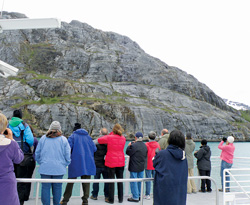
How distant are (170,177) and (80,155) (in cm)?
292

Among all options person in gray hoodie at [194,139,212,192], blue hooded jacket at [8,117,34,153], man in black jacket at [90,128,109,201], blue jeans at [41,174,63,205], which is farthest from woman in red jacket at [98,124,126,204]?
person in gray hoodie at [194,139,212,192]

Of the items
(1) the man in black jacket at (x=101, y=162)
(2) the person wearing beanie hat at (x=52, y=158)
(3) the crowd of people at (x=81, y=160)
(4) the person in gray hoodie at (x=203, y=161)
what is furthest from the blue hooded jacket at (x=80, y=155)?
(4) the person in gray hoodie at (x=203, y=161)

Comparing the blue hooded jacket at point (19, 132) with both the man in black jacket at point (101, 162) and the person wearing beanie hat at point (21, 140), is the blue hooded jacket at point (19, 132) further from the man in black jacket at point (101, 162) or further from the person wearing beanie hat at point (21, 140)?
the man in black jacket at point (101, 162)

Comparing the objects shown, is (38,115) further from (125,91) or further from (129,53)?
(129,53)

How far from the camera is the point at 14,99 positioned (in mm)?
74188

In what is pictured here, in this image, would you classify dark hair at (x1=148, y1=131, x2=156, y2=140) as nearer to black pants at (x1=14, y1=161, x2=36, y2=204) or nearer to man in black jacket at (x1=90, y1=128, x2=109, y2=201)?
man in black jacket at (x1=90, y1=128, x2=109, y2=201)

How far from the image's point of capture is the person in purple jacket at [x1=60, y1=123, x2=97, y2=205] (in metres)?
6.18

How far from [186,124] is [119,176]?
7778 centimetres

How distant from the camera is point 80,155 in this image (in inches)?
245

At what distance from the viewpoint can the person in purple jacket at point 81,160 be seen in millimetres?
6179

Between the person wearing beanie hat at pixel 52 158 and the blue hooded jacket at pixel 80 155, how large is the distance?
2.20 feet

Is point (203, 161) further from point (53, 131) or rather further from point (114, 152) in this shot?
point (53, 131)

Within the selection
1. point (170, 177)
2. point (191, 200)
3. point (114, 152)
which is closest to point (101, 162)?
point (114, 152)

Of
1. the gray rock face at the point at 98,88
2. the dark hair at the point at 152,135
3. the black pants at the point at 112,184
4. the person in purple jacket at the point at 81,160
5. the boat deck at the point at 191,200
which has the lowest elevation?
the boat deck at the point at 191,200
